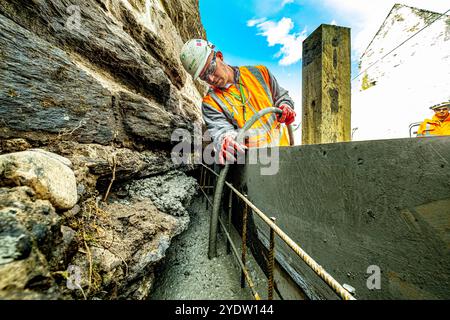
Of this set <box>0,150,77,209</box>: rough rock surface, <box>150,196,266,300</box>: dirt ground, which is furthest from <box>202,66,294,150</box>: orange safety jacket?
<box>0,150,77,209</box>: rough rock surface

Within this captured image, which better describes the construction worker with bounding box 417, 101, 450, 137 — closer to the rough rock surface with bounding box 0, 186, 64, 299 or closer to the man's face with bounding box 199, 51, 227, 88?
the man's face with bounding box 199, 51, 227, 88

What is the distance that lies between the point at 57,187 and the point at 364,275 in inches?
61.7

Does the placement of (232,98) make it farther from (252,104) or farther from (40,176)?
(40,176)

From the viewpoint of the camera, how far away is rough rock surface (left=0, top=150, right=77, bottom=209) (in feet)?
2.45

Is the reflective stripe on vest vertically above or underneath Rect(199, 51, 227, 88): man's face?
underneath

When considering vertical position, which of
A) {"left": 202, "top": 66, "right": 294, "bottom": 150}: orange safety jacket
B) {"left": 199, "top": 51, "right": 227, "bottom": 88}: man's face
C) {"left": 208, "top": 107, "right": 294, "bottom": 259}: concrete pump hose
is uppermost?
{"left": 199, "top": 51, "right": 227, "bottom": 88}: man's face

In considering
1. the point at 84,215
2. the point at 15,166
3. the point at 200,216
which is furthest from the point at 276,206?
the point at 200,216

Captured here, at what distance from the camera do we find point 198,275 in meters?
1.77

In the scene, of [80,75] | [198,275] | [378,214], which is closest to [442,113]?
[378,214]

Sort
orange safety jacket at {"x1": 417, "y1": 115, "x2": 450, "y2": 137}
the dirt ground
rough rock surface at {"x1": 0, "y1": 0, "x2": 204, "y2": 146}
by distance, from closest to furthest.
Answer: rough rock surface at {"x1": 0, "y1": 0, "x2": 204, "y2": 146} → the dirt ground → orange safety jacket at {"x1": 417, "y1": 115, "x2": 450, "y2": 137}

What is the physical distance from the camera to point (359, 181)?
78 cm

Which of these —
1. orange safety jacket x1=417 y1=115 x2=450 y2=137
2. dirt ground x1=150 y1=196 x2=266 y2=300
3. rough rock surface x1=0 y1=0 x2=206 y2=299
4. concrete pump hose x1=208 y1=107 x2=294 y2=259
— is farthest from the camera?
orange safety jacket x1=417 y1=115 x2=450 y2=137

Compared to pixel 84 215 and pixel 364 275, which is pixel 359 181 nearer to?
pixel 364 275
